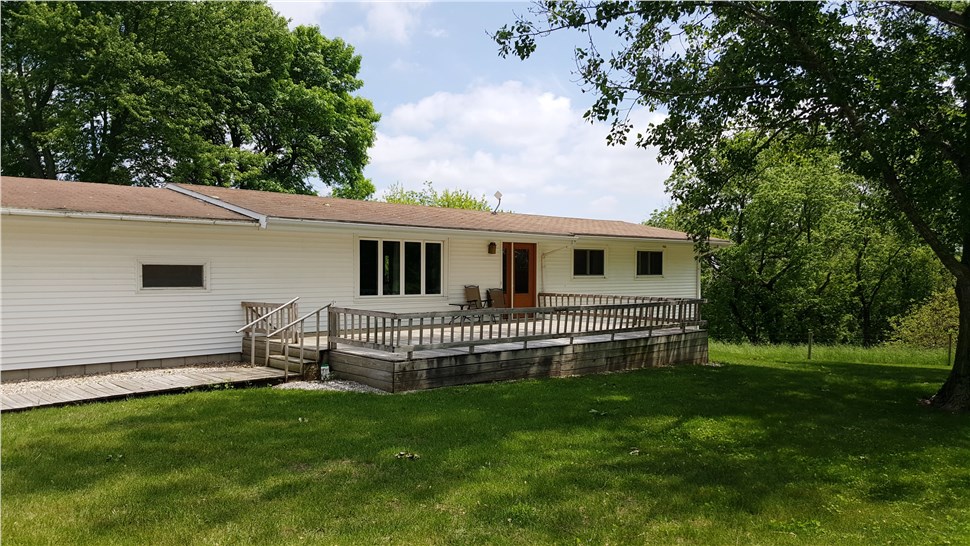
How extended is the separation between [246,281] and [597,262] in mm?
10038

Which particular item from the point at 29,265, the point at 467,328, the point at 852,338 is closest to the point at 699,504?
the point at 467,328

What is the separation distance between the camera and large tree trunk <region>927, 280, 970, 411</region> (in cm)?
962

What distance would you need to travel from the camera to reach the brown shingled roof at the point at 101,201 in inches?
387

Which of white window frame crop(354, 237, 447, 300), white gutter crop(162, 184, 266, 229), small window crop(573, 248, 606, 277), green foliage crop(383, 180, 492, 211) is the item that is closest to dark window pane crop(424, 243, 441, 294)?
white window frame crop(354, 237, 447, 300)

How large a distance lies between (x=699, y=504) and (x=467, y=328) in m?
9.19

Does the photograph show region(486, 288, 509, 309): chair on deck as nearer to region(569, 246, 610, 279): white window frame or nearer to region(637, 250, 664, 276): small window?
region(569, 246, 610, 279): white window frame

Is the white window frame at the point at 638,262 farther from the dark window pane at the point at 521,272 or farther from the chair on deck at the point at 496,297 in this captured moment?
the chair on deck at the point at 496,297

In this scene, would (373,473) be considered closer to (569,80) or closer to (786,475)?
(786,475)

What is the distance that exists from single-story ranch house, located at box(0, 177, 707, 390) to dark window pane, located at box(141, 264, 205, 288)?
0.02 metres

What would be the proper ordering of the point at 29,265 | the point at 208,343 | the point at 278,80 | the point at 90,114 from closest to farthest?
the point at 29,265 < the point at 208,343 < the point at 90,114 < the point at 278,80

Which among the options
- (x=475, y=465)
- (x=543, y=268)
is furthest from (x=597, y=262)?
(x=475, y=465)

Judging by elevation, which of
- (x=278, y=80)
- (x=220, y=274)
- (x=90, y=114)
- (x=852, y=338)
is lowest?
(x=852, y=338)

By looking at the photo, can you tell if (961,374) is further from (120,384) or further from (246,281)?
(120,384)

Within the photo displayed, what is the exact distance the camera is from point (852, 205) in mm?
28312
